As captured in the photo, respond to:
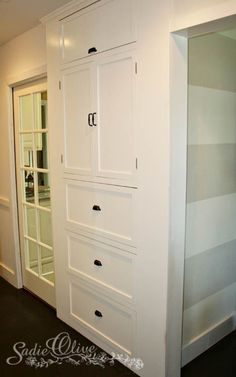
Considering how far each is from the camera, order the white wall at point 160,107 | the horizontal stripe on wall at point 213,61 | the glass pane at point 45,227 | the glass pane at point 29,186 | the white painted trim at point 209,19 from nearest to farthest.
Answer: the white painted trim at point 209,19
the white wall at point 160,107
the horizontal stripe on wall at point 213,61
the glass pane at point 45,227
the glass pane at point 29,186

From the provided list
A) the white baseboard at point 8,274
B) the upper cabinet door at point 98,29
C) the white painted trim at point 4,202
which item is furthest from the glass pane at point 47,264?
the upper cabinet door at point 98,29

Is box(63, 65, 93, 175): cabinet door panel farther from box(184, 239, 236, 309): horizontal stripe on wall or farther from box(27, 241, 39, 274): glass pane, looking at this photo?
box(27, 241, 39, 274): glass pane

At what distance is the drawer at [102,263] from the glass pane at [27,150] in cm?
89

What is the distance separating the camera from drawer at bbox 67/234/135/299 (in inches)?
79.8

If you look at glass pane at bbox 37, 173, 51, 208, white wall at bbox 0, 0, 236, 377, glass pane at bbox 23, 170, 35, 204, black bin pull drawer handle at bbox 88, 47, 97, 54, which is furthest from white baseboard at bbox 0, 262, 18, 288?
black bin pull drawer handle at bbox 88, 47, 97, 54

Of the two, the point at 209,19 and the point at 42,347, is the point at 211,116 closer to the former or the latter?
the point at 209,19

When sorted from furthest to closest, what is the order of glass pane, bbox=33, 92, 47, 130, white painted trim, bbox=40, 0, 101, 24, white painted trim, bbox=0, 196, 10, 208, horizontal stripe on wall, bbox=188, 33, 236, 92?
white painted trim, bbox=0, 196, 10, 208, glass pane, bbox=33, 92, 47, 130, white painted trim, bbox=40, 0, 101, 24, horizontal stripe on wall, bbox=188, 33, 236, 92

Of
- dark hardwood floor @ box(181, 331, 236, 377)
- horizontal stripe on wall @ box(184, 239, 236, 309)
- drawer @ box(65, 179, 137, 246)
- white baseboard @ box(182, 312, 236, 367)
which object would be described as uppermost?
drawer @ box(65, 179, 137, 246)

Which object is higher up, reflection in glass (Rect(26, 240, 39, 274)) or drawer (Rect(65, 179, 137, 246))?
drawer (Rect(65, 179, 137, 246))

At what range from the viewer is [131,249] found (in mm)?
1958

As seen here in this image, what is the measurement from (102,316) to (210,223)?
0.98 meters

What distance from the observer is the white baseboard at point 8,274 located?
3.31 metres

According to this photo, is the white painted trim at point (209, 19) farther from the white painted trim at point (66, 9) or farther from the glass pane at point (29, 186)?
the glass pane at point (29, 186)

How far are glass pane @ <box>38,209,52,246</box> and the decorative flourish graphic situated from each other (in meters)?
0.82
